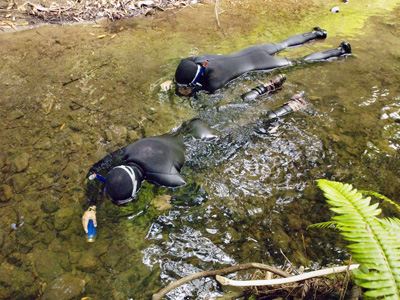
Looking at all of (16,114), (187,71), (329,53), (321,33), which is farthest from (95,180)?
(321,33)

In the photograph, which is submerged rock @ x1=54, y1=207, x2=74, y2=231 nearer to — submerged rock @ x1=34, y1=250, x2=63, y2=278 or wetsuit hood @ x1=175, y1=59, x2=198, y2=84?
submerged rock @ x1=34, y1=250, x2=63, y2=278

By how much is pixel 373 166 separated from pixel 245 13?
17.5ft

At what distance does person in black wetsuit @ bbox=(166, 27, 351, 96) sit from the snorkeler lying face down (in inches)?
41.7

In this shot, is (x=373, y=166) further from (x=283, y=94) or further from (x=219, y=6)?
(x=219, y=6)

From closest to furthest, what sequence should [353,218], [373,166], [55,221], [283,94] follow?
[353,218] → [55,221] → [373,166] → [283,94]

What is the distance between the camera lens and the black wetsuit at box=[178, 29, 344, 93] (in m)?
4.43

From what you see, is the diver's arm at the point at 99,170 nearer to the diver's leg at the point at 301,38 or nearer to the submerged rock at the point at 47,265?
the submerged rock at the point at 47,265

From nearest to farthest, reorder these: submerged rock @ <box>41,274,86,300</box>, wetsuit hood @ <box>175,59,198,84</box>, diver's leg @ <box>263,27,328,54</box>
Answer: submerged rock @ <box>41,274,86,300</box> → wetsuit hood @ <box>175,59,198,84</box> → diver's leg @ <box>263,27,328,54</box>

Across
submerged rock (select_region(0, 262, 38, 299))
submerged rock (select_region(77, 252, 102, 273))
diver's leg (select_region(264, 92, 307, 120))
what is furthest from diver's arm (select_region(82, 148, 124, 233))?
diver's leg (select_region(264, 92, 307, 120))

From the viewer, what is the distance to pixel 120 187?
2814 mm

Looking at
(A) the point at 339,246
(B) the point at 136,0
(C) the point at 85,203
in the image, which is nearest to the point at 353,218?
(A) the point at 339,246

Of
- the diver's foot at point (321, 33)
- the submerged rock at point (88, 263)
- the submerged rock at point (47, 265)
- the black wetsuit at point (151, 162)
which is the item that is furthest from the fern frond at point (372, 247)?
the diver's foot at point (321, 33)

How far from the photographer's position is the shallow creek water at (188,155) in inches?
105

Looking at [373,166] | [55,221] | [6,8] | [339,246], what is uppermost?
[6,8]
